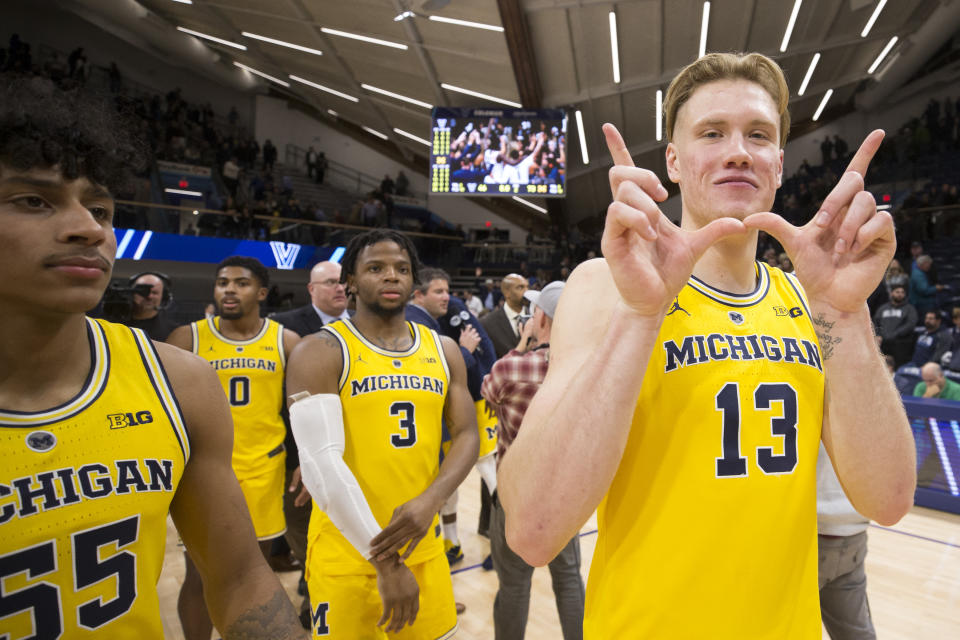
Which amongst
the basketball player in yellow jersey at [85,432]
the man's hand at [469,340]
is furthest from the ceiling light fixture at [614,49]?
the basketball player in yellow jersey at [85,432]

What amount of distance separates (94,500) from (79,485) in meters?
0.04

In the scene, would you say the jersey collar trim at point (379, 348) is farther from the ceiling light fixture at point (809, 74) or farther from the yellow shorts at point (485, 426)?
the ceiling light fixture at point (809, 74)

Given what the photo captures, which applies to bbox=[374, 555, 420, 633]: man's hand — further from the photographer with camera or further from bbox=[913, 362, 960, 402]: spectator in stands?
bbox=[913, 362, 960, 402]: spectator in stands

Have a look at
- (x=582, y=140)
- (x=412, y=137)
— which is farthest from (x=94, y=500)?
(x=412, y=137)

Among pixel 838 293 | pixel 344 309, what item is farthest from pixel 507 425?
pixel 344 309

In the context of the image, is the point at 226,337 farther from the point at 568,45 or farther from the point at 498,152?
Result: the point at 568,45

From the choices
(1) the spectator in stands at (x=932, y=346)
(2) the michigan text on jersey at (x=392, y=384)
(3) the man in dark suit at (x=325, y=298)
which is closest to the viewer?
(2) the michigan text on jersey at (x=392, y=384)

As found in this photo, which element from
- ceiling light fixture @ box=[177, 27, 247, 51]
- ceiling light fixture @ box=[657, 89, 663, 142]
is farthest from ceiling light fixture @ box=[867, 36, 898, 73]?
ceiling light fixture @ box=[177, 27, 247, 51]

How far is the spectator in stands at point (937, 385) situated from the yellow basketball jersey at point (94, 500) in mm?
7569

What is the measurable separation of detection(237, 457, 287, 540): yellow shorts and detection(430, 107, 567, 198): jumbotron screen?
7913 millimetres

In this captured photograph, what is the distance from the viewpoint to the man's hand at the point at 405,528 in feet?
6.82

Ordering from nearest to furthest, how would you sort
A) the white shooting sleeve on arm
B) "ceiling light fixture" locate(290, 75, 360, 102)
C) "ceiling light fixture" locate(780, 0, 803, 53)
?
1. the white shooting sleeve on arm
2. "ceiling light fixture" locate(780, 0, 803, 53)
3. "ceiling light fixture" locate(290, 75, 360, 102)

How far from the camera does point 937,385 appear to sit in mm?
6363

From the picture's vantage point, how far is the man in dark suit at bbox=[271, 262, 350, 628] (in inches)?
149
